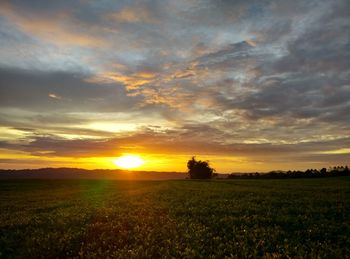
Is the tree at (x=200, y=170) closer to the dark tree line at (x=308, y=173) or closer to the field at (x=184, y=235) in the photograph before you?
the dark tree line at (x=308, y=173)

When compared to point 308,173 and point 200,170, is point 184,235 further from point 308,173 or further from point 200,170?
point 200,170

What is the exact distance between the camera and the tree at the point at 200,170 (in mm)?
134625

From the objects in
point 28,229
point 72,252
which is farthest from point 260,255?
point 28,229

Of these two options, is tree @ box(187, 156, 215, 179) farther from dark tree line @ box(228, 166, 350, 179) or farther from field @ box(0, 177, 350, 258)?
field @ box(0, 177, 350, 258)

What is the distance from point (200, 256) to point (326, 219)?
883 centimetres

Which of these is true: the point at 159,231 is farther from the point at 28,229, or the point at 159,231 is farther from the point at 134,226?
the point at 28,229

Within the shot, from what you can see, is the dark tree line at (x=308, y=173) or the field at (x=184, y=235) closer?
the field at (x=184, y=235)

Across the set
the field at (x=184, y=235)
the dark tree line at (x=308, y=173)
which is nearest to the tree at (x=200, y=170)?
the dark tree line at (x=308, y=173)

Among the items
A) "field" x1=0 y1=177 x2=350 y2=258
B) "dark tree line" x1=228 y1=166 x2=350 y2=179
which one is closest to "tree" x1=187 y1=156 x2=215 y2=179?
"dark tree line" x1=228 y1=166 x2=350 y2=179

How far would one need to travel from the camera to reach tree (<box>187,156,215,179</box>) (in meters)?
135

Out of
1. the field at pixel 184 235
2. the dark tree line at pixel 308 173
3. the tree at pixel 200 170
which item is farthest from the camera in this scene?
the tree at pixel 200 170

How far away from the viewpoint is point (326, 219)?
16047mm

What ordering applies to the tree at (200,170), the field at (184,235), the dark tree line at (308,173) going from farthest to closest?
the tree at (200,170) → the dark tree line at (308,173) → the field at (184,235)

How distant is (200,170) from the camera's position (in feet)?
444
